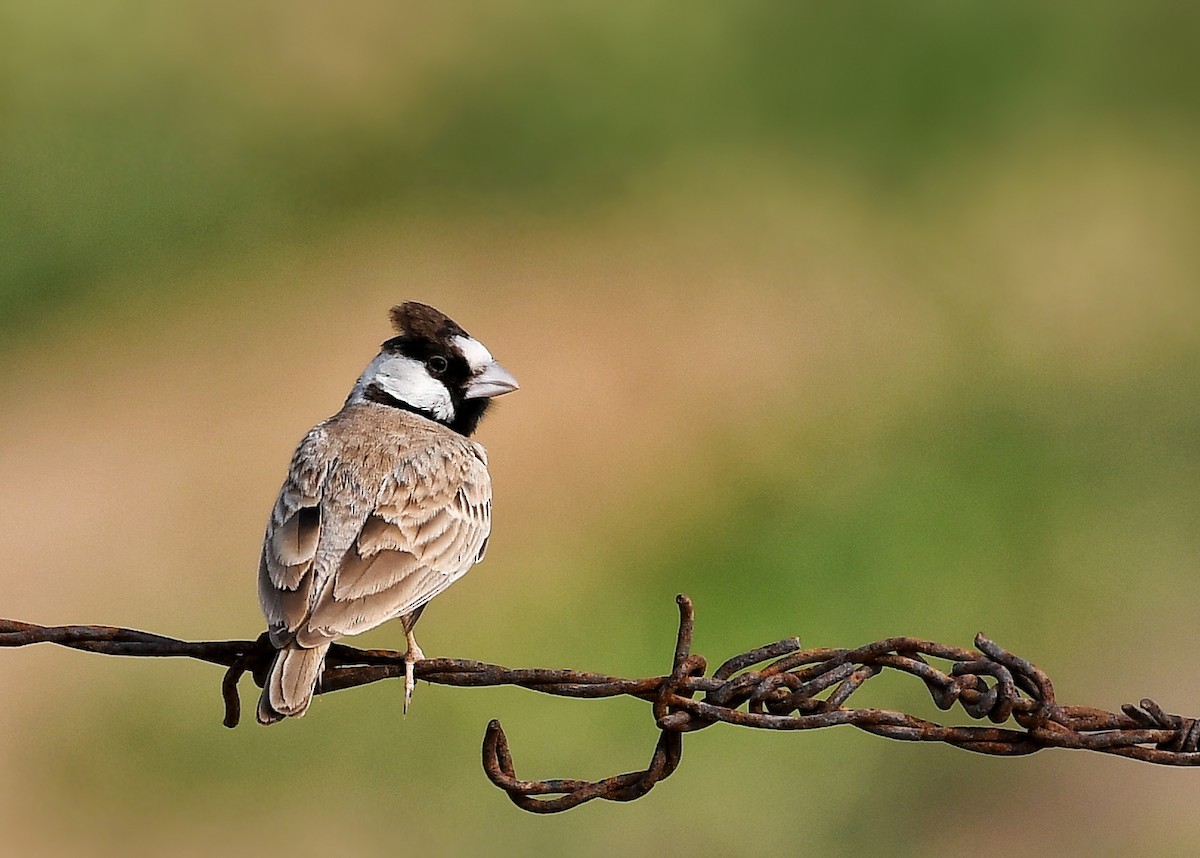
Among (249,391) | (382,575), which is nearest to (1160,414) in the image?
(249,391)

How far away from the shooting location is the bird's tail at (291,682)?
15.9 feet

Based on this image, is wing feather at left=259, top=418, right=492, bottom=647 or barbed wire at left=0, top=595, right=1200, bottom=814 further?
wing feather at left=259, top=418, right=492, bottom=647

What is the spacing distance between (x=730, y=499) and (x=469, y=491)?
23.7 feet

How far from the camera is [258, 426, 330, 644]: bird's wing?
17.2 feet

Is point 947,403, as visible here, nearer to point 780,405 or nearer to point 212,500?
point 780,405

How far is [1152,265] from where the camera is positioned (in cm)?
1841

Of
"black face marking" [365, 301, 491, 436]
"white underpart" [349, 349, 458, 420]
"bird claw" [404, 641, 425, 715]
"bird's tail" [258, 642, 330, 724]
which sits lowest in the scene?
Answer: "bird's tail" [258, 642, 330, 724]

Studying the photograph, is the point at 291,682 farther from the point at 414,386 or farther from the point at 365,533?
the point at 414,386

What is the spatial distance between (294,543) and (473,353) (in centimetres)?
166

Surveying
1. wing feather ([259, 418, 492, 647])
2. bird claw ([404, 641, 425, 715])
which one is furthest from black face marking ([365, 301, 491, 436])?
bird claw ([404, 641, 425, 715])

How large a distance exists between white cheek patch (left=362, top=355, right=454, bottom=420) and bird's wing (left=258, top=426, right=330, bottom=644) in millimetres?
716

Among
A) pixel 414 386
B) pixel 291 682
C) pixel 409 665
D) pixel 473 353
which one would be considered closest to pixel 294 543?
pixel 291 682

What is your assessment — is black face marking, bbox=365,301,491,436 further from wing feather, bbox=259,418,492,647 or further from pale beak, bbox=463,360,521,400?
wing feather, bbox=259,418,492,647

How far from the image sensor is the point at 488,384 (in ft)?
23.0
